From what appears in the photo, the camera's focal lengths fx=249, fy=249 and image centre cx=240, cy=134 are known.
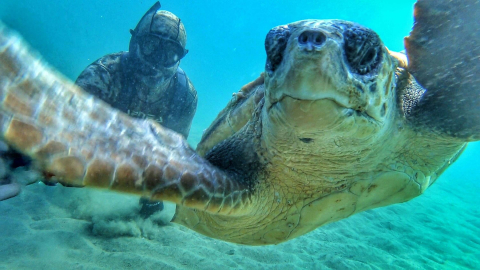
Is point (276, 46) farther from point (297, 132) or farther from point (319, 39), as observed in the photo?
point (297, 132)

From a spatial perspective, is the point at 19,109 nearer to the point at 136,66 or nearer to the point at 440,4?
the point at 440,4

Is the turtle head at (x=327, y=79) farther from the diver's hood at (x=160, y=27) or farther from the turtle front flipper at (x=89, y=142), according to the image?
the diver's hood at (x=160, y=27)

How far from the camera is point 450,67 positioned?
189 centimetres

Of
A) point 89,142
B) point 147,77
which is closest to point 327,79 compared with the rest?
point 89,142

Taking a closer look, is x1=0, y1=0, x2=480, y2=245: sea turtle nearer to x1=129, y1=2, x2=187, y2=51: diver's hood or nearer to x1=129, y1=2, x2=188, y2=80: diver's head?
x1=129, y1=2, x2=188, y2=80: diver's head

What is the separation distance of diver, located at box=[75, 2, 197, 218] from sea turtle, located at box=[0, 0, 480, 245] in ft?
7.12

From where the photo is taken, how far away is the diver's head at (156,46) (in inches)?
164

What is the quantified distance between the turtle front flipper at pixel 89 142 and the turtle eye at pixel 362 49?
1.03 m

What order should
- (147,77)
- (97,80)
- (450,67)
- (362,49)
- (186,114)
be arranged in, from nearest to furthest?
(362,49) → (450,67) → (97,80) → (147,77) → (186,114)

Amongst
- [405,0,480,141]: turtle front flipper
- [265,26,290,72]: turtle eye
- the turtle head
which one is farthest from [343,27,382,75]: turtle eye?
[405,0,480,141]: turtle front flipper

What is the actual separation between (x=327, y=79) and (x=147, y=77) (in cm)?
364

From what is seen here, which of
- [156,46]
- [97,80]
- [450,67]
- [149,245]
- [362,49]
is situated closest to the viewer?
[362,49]

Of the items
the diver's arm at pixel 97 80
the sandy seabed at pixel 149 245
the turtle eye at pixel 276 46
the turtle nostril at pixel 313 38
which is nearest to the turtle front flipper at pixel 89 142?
the turtle eye at pixel 276 46

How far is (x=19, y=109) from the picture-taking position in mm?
961
